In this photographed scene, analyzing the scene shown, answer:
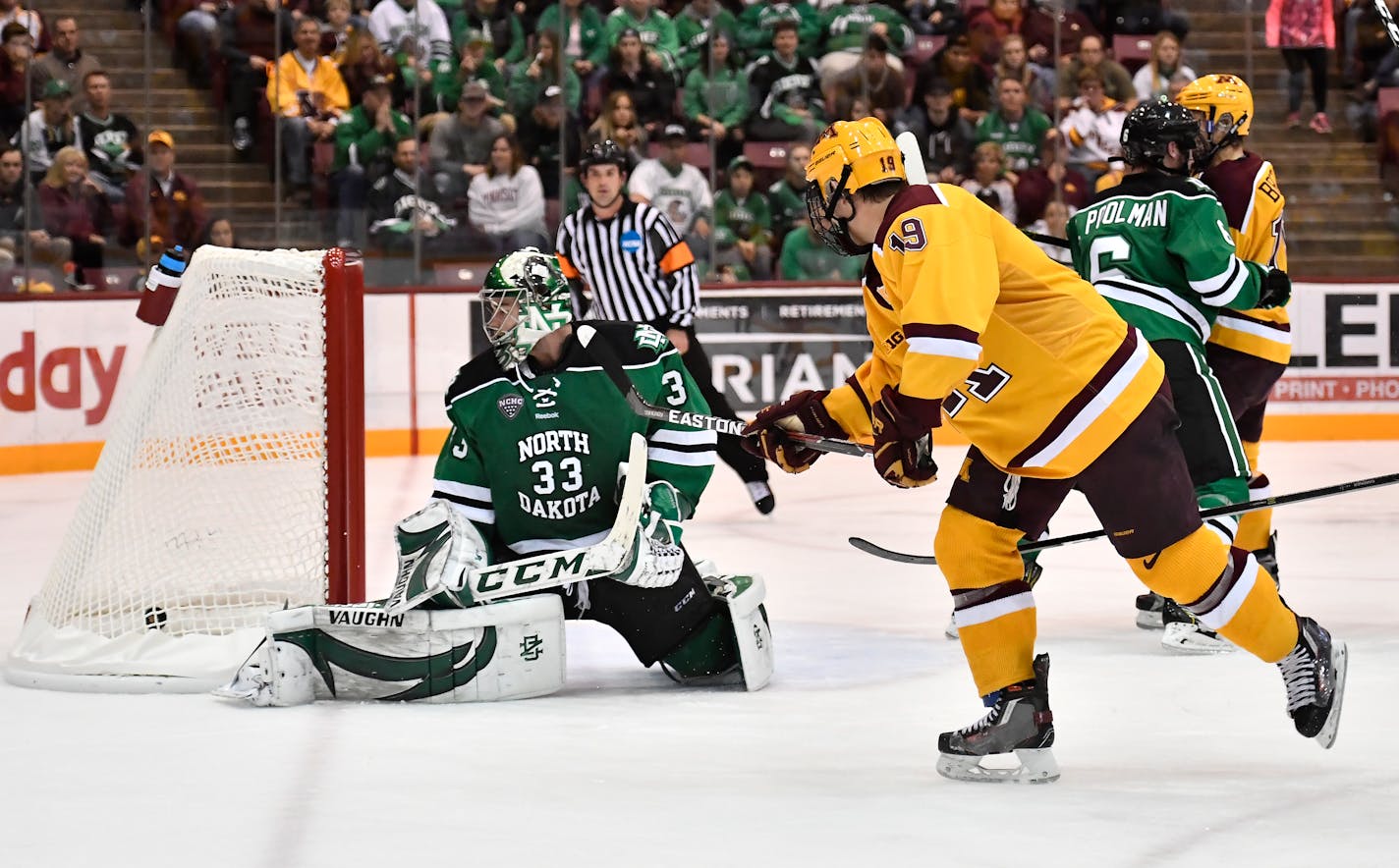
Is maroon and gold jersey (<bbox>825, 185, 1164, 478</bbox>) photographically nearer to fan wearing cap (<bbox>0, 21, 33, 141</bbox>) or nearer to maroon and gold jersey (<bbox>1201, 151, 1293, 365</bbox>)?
maroon and gold jersey (<bbox>1201, 151, 1293, 365</bbox>)

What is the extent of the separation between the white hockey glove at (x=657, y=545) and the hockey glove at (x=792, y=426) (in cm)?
61

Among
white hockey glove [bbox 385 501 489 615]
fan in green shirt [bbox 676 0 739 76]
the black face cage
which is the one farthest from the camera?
fan in green shirt [bbox 676 0 739 76]

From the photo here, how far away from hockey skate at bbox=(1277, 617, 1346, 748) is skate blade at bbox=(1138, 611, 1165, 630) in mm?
1456

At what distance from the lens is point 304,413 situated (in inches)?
170

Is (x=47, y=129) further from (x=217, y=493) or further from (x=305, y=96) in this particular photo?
(x=217, y=493)

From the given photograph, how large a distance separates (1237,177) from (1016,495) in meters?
1.82

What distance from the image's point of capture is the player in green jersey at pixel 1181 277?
4.34m

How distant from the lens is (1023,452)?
Result: 308 centimetres

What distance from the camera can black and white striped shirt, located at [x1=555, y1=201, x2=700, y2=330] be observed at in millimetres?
6766

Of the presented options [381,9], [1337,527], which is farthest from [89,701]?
[381,9]

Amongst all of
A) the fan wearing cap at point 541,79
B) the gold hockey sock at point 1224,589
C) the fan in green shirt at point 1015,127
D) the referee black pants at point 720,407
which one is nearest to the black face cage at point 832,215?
the gold hockey sock at point 1224,589

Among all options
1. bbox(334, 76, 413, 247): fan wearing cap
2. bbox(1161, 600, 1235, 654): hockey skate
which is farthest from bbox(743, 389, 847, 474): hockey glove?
bbox(334, 76, 413, 247): fan wearing cap

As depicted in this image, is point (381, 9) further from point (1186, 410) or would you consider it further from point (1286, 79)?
point (1186, 410)

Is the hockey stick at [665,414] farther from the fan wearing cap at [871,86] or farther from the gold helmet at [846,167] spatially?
the fan wearing cap at [871,86]
